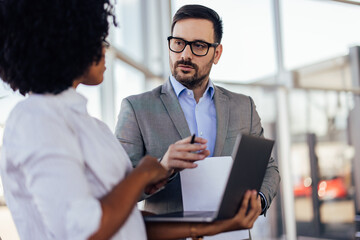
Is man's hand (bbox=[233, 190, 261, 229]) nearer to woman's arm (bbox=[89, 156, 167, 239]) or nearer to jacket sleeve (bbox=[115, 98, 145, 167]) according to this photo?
woman's arm (bbox=[89, 156, 167, 239])

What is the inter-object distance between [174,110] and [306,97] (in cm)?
469

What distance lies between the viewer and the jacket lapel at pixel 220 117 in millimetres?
1907

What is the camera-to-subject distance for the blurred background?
585cm

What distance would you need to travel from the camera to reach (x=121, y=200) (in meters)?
0.92

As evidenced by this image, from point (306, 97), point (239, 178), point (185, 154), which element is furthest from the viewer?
point (306, 97)

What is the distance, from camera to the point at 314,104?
627cm

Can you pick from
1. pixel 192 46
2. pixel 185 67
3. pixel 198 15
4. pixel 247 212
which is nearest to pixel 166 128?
pixel 185 67

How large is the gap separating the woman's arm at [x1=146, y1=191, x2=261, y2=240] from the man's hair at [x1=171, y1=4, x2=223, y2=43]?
1.08 metres

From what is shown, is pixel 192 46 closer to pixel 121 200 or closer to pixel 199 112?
pixel 199 112

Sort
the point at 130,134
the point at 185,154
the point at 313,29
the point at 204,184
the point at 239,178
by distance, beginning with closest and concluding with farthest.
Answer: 1. the point at 239,178
2. the point at 185,154
3. the point at 204,184
4. the point at 130,134
5. the point at 313,29

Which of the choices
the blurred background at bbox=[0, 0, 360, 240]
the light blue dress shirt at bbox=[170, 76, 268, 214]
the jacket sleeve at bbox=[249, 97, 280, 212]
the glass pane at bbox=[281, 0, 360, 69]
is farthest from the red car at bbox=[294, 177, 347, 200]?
the light blue dress shirt at bbox=[170, 76, 268, 214]

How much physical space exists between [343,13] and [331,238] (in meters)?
3.10

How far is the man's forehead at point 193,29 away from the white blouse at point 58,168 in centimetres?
107

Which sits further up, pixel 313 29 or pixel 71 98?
pixel 313 29
